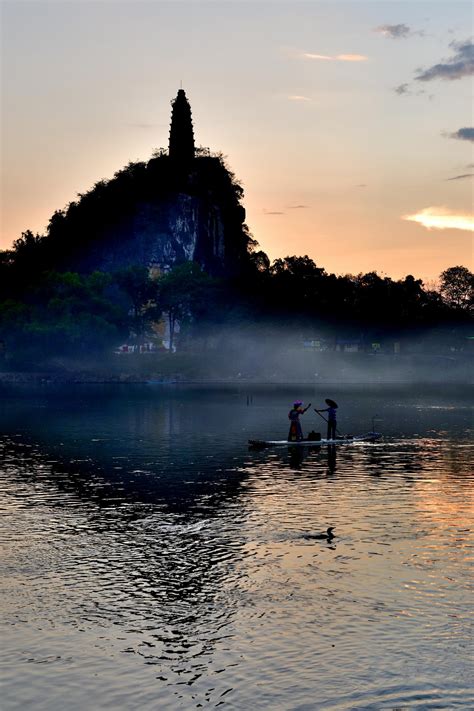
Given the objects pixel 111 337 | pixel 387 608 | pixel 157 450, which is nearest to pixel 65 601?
pixel 387 608

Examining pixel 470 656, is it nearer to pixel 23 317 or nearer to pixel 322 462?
pixel 322 462

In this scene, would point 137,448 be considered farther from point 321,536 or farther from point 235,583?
point 235,583

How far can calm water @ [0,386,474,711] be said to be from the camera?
1962 centimetres

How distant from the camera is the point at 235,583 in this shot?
88.6 ft

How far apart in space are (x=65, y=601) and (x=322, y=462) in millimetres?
33377

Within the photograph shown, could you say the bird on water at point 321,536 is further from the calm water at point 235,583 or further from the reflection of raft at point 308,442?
the reflection of raft at point 308,442

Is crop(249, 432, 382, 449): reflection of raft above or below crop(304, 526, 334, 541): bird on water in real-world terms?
above

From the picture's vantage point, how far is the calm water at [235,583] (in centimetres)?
1962

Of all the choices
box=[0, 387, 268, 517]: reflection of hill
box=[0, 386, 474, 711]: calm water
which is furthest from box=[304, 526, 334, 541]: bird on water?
box=[0, 387, 268, 517]: reflection of hill

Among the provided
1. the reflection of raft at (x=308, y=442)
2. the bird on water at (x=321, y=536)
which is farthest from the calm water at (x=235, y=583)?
the reflection of raft at (x=308, y=442)

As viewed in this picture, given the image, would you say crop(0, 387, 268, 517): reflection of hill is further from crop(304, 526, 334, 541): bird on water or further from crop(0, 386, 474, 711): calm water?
crop(304, 526, 334, 541): bird on water

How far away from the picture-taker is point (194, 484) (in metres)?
47.0

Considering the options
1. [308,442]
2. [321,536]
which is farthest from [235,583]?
[308,442]

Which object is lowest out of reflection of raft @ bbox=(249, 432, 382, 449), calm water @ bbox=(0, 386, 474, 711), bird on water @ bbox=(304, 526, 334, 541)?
calm water @ bbox=(0, 386, 474, 711)
